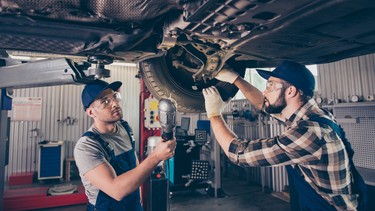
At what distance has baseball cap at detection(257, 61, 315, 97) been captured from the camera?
1.31 m

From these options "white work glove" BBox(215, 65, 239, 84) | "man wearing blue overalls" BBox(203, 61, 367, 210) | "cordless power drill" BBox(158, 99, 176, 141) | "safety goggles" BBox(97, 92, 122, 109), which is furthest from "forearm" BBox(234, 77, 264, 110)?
"safety goggles" BBox(97, 92, 122, 109)

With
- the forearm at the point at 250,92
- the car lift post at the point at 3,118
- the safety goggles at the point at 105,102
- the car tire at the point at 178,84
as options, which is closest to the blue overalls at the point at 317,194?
the forearm at the point at 250,92

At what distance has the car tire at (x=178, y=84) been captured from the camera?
4.79 ft

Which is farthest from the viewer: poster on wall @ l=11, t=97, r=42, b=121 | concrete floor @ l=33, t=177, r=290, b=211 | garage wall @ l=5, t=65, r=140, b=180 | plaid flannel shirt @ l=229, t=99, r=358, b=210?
garage wall @ l=5, t=65, r=140, b=180

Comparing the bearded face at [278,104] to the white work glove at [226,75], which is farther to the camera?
the white work glove at [226,75]

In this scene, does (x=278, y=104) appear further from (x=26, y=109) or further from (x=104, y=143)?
(x=26, y=109)

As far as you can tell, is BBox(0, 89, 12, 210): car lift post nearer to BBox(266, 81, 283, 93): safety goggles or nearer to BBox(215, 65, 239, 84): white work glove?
BBox(215, 65, 239, 84): white work glove

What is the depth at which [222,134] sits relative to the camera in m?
1.34

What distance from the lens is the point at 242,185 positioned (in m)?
4.95

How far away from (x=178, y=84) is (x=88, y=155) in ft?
2.26

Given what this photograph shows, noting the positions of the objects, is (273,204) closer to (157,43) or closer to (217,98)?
(217,98)

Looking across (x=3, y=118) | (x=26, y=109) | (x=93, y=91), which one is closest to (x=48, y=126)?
(x=26, y=109)

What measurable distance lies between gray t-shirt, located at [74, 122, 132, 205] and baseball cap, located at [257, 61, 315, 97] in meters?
1.10

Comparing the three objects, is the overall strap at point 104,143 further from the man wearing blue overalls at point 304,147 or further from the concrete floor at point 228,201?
the concrete floor at point 228,201
